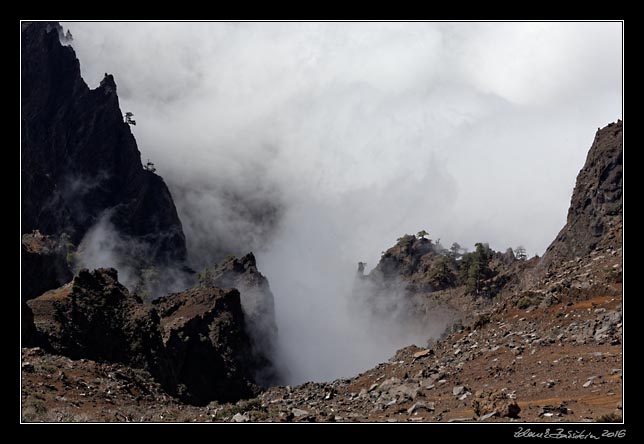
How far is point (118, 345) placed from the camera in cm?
4841

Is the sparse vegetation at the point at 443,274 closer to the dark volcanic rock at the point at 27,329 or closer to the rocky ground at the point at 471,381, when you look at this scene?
the rocky ground at the point at 471,381

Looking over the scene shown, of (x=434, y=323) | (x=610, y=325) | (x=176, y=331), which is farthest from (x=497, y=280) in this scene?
(x=610, y=325)

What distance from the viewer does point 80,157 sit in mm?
166125

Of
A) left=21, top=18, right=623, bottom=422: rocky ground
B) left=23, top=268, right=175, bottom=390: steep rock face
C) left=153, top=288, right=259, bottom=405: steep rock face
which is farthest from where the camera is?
left=153, top=288, right=259, bottom=405: steep rock face

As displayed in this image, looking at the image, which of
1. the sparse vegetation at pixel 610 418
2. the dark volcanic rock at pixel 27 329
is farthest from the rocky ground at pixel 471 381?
the dark volcanic rock at pixel 27 329

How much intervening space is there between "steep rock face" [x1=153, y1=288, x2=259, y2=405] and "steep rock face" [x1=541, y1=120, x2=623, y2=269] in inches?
1635

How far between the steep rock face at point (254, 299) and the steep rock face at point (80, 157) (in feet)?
147

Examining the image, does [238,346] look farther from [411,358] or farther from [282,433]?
[282,433]

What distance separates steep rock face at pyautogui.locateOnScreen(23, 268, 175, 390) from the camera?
143 ft

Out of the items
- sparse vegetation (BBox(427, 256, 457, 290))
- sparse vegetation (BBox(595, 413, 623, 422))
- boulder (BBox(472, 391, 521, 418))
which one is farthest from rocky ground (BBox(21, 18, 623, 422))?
sparse vegetation (BBox(427, 256, 457, 290))

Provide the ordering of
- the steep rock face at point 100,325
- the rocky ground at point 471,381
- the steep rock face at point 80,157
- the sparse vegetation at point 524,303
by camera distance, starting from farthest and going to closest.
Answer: the steep rock face at point 80,157, the steep rock face at point 100,325, the sparse vegetation at point 524,303, the rocky ground at point 471,381

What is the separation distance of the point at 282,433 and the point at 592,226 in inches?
2548

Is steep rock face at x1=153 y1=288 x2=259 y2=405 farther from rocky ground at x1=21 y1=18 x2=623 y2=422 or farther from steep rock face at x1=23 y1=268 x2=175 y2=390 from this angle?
steep rock face at x1=23 y1=268 x2=175 y2=390

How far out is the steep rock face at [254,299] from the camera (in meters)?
120
